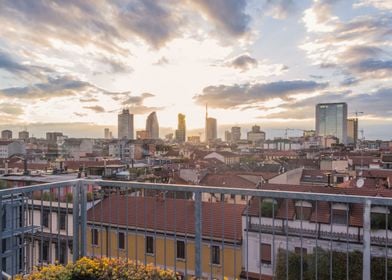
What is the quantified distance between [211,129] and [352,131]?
2921 inches

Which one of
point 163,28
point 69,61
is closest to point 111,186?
point 163,28

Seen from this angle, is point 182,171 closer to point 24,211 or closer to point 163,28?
point 163,28

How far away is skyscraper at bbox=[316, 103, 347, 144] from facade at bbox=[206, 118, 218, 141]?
6049 cm

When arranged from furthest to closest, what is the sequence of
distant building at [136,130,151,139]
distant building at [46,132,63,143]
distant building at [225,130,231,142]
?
distant building at [225,130,231,142] → distant building at [136,130,151,139] → distant building at [46,132,63,143]

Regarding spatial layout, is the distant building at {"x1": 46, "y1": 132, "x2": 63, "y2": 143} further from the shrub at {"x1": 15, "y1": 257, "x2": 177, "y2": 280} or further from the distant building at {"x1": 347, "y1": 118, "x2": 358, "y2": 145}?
the shrub at {"x1": 15, "y1": 257, "x2": 177, "y2": 280}

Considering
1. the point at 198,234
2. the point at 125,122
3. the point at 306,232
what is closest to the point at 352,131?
the point at 125,122

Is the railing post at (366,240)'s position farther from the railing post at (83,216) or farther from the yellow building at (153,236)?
the railing post at (83,216)

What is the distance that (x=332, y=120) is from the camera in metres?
134

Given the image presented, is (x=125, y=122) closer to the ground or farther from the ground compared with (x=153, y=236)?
farther from the ground

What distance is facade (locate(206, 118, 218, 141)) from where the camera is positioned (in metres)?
→ 183

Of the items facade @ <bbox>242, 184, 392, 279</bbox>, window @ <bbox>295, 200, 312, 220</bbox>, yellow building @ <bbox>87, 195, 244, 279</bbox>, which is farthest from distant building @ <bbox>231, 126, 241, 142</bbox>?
yellow building @ <bbox>87, 195, 244, 279</bbox>

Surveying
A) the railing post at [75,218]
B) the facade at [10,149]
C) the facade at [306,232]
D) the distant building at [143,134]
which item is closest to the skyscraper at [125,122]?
the distant building at [143,134]

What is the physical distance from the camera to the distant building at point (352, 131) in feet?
429

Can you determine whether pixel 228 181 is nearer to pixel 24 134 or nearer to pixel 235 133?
pixel 24 134
